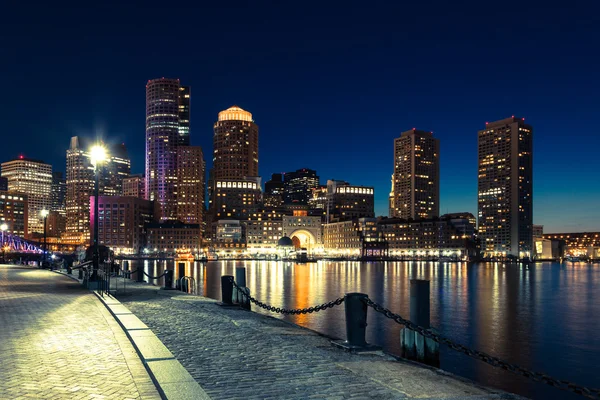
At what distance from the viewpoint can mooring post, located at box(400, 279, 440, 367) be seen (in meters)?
15.6

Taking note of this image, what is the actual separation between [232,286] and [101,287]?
24.3 ft

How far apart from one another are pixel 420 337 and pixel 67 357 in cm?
953

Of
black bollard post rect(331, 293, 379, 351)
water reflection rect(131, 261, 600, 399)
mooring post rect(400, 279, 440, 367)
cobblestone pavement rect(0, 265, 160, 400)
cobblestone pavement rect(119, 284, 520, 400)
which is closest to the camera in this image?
cobblestone pavement rect(0, 265, 160, 400)

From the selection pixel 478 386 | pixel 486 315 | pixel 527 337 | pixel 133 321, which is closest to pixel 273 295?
pixel 486 315

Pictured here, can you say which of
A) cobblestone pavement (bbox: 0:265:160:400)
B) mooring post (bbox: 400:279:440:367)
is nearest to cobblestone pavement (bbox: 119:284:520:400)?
cobblestone pavement (bbox: 0:265:160:400)

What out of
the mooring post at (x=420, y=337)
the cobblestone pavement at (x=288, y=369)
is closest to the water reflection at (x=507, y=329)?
the mooring post at (x=420, y=337)

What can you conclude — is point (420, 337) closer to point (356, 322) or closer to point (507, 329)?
point (356, 322)

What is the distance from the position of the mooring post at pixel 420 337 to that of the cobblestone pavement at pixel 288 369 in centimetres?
189

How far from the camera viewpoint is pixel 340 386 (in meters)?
10.7

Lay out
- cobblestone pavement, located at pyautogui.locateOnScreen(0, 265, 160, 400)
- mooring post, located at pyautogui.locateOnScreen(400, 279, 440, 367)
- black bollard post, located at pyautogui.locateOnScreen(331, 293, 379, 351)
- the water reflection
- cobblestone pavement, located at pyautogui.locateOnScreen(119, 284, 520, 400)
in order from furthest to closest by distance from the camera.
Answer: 1. the water reflection
2. mooring post, located at pyautogui.locateOnScreen(400, 279, 440, 367)
3. black bollard post, located at pyautogui.locateOnScreen(331, 293, 379, 351)
4. cobblestone pavement, located at pyautogui.locateOnScreen(119, 284, 520, 400)
5. cobblestone pavement, located at pyautogui.locateOnScreen(0, 265, 160, 400)

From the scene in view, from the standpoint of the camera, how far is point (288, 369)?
12344mm

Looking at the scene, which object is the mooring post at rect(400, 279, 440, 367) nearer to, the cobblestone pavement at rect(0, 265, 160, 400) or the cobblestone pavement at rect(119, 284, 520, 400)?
the cobblestone pavement at rect(119, 284, 520, 400)

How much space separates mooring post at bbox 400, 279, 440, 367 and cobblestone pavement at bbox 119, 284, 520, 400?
1.89 m

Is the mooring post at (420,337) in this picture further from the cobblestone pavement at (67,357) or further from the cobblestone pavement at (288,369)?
the cobblestone pavement at (67,357)
